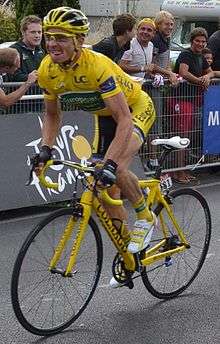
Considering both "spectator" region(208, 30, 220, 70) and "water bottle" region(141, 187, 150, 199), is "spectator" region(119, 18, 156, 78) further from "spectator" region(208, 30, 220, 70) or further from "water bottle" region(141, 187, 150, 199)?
"water bottle" region(141, 187, 150, 199)

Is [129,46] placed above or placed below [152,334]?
above

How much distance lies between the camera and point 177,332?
4488 mm

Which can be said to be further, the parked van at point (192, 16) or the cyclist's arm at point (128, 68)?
the parked van at point (192, 16)

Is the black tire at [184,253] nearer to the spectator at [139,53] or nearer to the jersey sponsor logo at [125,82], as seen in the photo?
the jersey sponsor logo at [125,82]

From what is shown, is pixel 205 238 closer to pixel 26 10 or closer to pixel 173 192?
pixel 173 192

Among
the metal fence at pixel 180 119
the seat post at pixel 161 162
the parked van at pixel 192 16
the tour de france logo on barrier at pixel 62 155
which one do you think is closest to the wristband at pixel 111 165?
the seat post at pixel 161 162

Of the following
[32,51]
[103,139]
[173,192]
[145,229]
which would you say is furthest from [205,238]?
[32,51]

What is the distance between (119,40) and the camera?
8.90 metres

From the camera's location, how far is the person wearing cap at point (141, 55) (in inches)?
344

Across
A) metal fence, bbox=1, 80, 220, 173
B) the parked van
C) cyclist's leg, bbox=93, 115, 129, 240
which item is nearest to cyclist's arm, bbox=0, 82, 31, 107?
metal fence, bbox=1, 80, 220, 173

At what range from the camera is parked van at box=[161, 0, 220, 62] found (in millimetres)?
19438

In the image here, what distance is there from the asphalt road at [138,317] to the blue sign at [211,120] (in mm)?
3836

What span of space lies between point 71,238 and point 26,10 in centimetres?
1681

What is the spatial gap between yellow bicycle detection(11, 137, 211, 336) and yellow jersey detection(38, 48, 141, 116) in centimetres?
43
